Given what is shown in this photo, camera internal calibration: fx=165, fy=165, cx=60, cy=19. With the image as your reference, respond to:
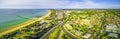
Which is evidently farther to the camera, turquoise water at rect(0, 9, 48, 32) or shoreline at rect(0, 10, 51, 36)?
turquoise water at rect(0, 9, 48, 32)

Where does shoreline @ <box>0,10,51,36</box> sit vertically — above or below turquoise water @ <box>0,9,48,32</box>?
below

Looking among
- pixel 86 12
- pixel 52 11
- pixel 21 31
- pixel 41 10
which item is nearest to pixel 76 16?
pixel 86 12

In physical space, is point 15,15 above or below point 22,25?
above

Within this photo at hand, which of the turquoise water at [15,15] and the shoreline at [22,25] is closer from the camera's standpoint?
the shoreline at [22,25]

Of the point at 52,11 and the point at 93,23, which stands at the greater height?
the point at 52,11

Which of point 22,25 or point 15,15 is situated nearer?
point 22,25

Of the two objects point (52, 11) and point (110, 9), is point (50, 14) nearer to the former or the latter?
point (52, 11)

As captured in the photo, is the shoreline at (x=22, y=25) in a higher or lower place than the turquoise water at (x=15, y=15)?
lower

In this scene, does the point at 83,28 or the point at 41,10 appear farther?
the point at 41,10
